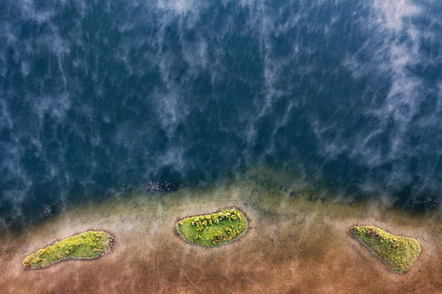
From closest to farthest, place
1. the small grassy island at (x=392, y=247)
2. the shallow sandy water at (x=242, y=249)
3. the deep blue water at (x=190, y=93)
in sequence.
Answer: the small grassy island at (x=392, y=247) → the shallow sandy water at (x=242, y=249) → the deep blue water at (x=190, y=93)

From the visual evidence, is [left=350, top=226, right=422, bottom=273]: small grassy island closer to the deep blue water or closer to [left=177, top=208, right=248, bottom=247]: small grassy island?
the deep blue water

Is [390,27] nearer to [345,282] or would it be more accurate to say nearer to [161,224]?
[345,282]

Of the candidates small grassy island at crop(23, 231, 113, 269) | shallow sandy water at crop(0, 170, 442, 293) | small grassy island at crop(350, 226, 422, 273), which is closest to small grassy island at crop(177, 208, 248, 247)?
shallow sandy water at crop(0, 170, 442, 293)

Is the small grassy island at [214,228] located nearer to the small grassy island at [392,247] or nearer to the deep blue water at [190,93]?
the deep blue water at [190,93]

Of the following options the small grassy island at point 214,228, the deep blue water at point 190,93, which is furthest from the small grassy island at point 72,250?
the small grassy island at point 214,228

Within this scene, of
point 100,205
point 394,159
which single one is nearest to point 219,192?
point 100,205

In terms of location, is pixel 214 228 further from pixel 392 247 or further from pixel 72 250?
pixel 392 247

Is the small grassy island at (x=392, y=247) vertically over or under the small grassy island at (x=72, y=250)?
over
